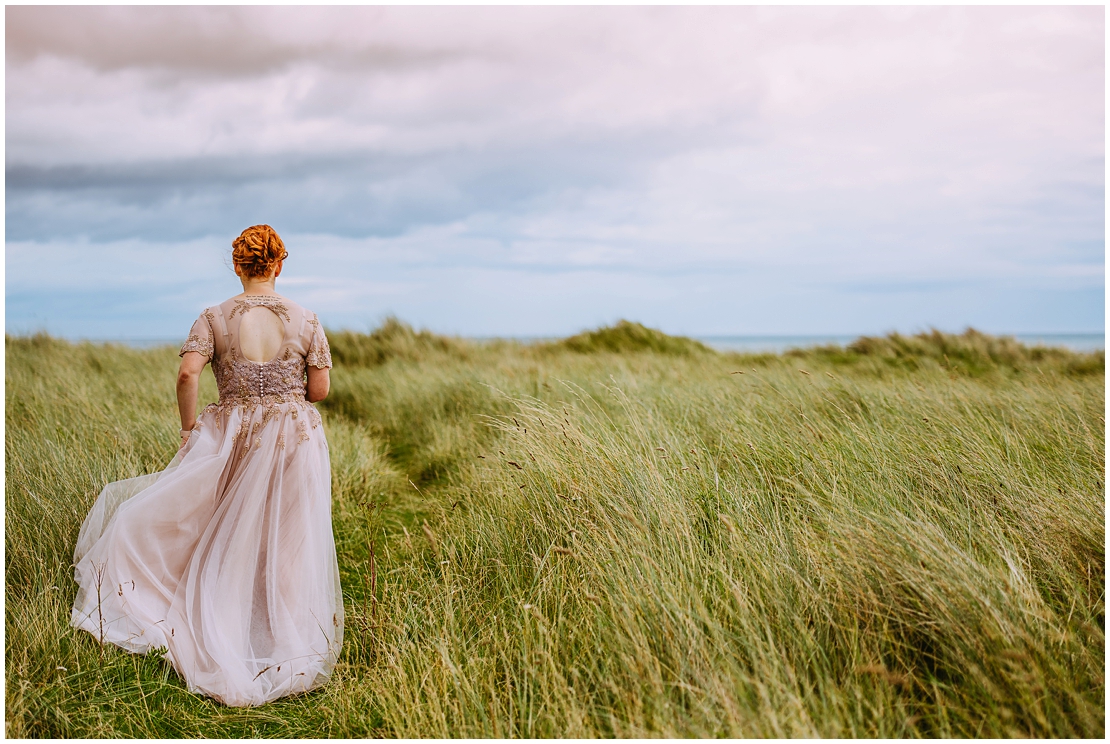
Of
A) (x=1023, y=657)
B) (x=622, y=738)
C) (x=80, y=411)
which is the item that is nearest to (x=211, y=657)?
(x=622, y=738)

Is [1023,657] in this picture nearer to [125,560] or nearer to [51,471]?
[125,560]

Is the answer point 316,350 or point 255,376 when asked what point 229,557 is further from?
point 316,350

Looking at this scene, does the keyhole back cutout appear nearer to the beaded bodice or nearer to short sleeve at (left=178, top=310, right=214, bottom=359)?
the beaded bodice

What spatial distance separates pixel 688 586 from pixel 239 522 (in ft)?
7.36

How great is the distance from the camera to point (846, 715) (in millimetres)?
2057

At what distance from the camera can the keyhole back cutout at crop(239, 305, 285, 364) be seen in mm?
3312

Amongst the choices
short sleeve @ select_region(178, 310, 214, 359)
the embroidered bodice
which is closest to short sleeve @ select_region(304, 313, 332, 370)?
the embroidered bodice

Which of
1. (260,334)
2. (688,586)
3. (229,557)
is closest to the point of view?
(688,586)

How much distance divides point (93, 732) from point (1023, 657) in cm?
341

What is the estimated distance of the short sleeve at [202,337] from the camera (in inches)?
128

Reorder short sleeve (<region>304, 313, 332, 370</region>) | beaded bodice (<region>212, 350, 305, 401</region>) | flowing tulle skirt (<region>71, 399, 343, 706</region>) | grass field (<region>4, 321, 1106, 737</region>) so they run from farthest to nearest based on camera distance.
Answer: short sleeve (<region>304, 313, 332, 370</region>)
beaded bodice (<region>212, 350, 305, 401</region>)
flowing tulle skirt (<region>71, 399, 343, 706</region>)
grass field (<region>4, 321, 1106, 737</region>)

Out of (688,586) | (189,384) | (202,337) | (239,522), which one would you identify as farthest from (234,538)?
(688,586)

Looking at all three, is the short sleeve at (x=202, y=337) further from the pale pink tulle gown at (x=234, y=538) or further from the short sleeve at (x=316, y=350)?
the short sleeve at (x=316, y=350)

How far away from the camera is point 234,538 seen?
325 cm
